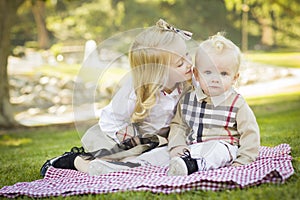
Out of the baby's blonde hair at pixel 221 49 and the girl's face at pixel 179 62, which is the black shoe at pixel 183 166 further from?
the baby's blonde hair at pixel 221 49

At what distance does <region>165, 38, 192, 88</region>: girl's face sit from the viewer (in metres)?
2.51

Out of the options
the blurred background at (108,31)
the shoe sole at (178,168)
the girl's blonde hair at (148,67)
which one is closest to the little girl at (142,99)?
the girl's blonde hair at (148,67)

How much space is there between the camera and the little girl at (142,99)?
249cm

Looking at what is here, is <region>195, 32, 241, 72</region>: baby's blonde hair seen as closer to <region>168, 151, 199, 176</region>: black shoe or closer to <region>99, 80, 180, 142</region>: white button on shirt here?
<region>99, 80, 180, 142</region>: white button on shirt

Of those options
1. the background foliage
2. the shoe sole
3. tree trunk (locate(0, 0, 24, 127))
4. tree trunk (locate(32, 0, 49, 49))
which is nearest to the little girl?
the shoe sole

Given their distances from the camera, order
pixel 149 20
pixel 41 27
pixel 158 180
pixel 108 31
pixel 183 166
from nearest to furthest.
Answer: pixel 158 180 < pixel 183 166 < pixel 149 20 < pixel 108 31 < pixel 41 27

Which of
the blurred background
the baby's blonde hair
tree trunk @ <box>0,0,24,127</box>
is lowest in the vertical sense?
the blurred background

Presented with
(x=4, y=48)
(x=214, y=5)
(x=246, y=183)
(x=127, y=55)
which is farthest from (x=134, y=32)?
(x=214, y=5)

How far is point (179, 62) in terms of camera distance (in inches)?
99.4

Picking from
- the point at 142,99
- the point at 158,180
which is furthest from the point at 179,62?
the point at 158,180

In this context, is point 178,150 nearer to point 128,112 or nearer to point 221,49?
point 128,112

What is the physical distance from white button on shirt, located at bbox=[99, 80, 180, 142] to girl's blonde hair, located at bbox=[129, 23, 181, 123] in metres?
0.04

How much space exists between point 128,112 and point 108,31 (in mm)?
19020

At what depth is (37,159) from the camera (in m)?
3.40
